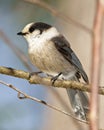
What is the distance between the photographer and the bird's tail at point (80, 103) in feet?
6.01

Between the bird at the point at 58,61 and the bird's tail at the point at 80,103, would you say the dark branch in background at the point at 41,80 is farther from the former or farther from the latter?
the bird at the point at 58,61

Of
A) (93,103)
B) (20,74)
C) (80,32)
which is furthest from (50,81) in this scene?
(80,32)

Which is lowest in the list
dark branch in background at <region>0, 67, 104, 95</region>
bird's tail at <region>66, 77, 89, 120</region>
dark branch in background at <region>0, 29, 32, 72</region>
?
bird's tail at <region>66, 77, 89, 120</region>

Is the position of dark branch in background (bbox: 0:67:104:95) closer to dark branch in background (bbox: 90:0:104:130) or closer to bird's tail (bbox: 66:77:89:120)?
bird's tail (bbox: 66:77:89:120)

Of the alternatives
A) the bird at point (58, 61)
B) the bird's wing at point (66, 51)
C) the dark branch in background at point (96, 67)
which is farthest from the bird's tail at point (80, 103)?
the dark branch in background at point (96, 67)

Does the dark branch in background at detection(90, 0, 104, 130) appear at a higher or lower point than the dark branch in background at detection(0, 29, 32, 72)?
lower

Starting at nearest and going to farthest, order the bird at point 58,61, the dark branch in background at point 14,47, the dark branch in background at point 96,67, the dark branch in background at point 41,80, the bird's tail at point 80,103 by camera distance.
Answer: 1. the dark branch in background at point 96,67
2. the dark branch in background at point 14,47
3. the dark branch in background at point 41,80
4. the bird's tail at point 80,103
5. the bird at point 58,61

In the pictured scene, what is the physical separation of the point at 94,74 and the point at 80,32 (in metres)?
2.47

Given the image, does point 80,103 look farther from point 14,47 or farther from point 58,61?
point 14,47

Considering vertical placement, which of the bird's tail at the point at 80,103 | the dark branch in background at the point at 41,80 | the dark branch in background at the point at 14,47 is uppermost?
the dark branch in background at the point at 14,47

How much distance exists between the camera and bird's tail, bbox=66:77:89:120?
183cm

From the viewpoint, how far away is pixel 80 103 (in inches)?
79.3

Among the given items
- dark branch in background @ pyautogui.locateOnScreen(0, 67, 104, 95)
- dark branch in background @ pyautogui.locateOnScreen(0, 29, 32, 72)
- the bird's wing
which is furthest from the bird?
dark branch in background @ pyautogui.locateOnScreen(0, 29, 32, 72)

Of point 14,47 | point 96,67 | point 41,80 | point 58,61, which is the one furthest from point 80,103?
point 96,67
